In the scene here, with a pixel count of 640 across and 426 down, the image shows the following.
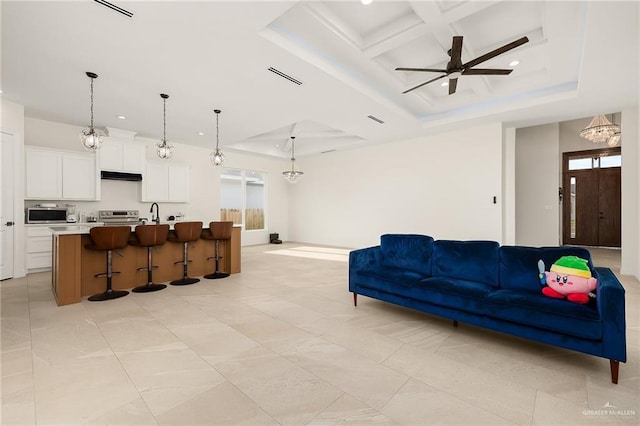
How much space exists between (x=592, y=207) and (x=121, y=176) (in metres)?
13.6

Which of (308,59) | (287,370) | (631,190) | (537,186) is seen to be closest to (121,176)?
(308,59)

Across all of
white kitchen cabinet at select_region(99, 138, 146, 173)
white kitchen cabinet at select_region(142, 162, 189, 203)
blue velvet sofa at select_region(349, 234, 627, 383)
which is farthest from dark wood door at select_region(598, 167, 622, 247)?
white kitchen cabinet at select_region(99, 138, 146, 173)

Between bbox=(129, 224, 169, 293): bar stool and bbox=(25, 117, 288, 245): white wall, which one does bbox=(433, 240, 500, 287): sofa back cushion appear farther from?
bbox=(25, 117, 288, 245): white wall

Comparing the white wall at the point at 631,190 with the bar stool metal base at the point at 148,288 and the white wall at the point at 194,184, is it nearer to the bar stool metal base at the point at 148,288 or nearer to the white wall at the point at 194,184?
the bar stool metal base at the point at 148,288

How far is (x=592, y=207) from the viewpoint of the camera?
8969 millimetres

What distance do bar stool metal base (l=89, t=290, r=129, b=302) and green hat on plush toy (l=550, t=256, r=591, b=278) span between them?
5.24 meters

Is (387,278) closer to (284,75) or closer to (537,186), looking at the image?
(284,75)

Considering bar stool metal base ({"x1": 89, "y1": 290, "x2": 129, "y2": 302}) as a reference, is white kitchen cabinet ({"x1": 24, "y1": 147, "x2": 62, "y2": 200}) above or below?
above

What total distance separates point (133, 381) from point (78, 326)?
1558mm

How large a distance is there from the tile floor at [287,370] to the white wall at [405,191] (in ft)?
11.2

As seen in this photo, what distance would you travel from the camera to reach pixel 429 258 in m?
3.41

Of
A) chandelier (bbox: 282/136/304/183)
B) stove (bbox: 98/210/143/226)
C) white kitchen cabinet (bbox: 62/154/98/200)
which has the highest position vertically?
chandelier (bbox: 282/136/304/183)

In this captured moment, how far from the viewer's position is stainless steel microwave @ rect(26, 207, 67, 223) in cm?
532

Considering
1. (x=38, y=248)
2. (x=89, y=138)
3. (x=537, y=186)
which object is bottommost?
(x=38, y=248)
